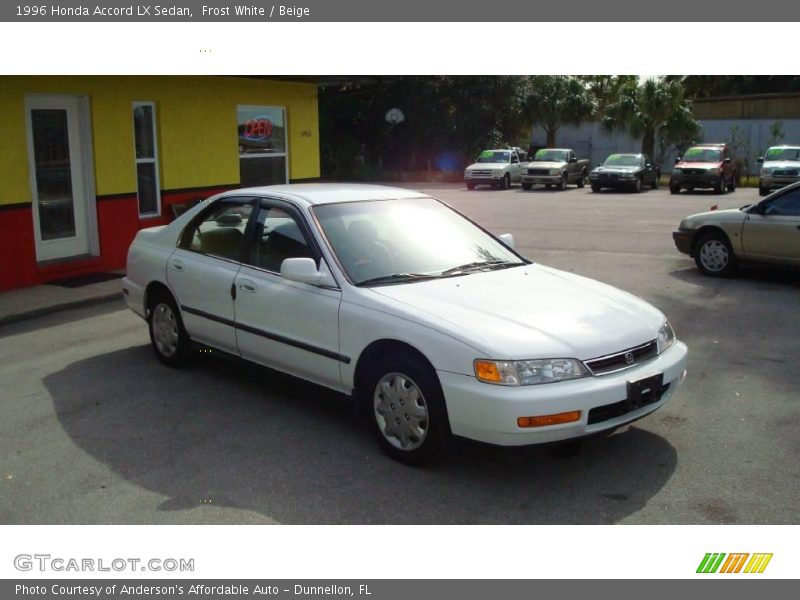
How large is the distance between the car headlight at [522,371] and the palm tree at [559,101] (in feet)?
134

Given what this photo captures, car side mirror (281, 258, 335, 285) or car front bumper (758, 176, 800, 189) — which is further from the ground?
car side mirror (281, 258, 335, 285)

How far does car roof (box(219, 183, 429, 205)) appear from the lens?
608 cm

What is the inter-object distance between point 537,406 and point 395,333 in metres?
0.95

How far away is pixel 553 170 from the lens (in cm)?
3294

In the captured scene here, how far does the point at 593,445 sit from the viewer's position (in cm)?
→ 535

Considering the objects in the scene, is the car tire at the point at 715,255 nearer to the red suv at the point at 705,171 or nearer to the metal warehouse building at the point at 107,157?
the metal warehouse building at the point at 107,157

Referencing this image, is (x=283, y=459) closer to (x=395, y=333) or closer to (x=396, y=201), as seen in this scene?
(x=395, y=333)

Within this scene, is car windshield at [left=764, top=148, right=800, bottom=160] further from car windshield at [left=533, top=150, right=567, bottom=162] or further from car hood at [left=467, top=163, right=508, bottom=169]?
car hood at [left=467, top=163, right=508, bottom=169]

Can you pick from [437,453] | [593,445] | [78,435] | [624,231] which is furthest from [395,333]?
[624,231]

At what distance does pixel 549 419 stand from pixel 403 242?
1.90 metres

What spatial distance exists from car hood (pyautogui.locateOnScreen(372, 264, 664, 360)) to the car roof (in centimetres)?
106

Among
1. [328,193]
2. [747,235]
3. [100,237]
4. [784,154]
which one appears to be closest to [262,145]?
[100,237]

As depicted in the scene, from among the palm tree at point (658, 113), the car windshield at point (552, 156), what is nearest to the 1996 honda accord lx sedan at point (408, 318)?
the car windshield at point (552, 156)

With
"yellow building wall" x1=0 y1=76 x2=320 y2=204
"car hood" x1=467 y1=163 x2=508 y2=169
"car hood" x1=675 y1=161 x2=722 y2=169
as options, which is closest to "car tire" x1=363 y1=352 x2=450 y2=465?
"yellow building wall" x1=0 y1=76 x2=320 y2=204
